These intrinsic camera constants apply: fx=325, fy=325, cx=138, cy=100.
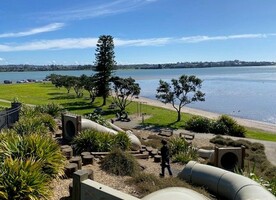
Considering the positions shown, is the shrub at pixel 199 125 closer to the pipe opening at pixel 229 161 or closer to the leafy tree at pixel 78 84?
the pipe opening at pixel 229 161

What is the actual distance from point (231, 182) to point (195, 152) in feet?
22.8

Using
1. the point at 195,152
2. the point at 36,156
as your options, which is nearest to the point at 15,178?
the point at 36,156

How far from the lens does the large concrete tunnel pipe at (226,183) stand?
7812 millimetres

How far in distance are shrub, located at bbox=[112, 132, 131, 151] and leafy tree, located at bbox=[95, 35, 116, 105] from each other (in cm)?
3322

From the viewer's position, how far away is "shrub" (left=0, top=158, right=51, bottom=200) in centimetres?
764

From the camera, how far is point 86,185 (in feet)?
20.1

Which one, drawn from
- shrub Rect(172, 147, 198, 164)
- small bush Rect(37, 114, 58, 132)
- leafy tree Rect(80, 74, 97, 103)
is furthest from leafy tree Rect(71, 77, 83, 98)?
shrub Rect(172, 147, 198, 164)

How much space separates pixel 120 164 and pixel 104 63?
126 feet

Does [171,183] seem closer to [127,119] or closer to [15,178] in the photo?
[15,178]

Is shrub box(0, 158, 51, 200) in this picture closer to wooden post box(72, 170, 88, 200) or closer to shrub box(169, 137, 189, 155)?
wooden post box(72, 170, 88, 200)

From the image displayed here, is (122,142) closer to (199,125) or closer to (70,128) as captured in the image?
(70,128)

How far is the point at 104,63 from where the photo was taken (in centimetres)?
4888

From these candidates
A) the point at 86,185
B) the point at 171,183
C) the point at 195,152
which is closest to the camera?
the point at 86,185

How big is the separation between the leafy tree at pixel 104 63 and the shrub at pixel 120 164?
36.7 meters
